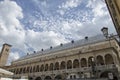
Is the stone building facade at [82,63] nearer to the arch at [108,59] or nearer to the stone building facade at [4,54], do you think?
the arch at [108,59]

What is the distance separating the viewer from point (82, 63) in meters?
39.0

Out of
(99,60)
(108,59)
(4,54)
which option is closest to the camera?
(108,59)

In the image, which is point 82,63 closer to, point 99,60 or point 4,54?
point 99,60

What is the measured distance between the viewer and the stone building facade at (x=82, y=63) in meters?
32.4

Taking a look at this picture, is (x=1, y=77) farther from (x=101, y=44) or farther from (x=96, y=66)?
(x=101, y=44)

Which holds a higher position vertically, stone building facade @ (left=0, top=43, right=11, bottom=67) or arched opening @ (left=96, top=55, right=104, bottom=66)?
stone building facade @ (left=0, top=43, right=11, bottom=67)

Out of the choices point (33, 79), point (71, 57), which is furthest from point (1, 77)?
point (33, 79)

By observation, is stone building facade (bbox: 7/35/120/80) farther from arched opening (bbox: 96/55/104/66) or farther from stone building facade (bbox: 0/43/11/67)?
stone building facade (bbox: 0/43/11/67)

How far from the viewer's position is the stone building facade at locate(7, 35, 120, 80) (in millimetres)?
32406

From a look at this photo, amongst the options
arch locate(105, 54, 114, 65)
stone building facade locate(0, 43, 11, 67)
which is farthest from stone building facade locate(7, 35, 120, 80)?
stone building facade locate(0, 43, 11, 67)

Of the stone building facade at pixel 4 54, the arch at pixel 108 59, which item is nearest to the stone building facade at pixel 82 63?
the arch at pixel 108 59

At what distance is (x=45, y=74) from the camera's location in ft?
139

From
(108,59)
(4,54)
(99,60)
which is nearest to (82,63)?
(99,60)

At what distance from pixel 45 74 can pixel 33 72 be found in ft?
21.0
